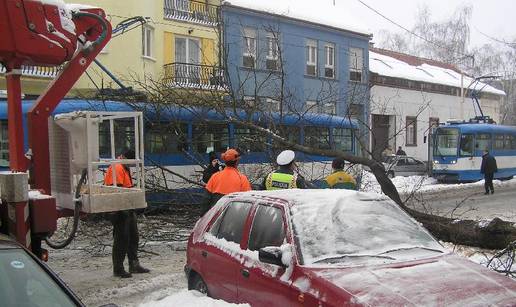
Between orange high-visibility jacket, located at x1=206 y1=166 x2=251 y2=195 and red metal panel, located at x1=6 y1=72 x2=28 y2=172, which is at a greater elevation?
red metal panel, located at x1=6 y1=72 x2=28 y2=172

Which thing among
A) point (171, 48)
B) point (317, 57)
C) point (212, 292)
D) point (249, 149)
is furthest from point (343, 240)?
point (317, 57)

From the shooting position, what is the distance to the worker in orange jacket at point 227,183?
7277 mm

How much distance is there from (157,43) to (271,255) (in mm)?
21771

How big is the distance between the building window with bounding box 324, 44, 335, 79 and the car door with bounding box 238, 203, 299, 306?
27.6 metres

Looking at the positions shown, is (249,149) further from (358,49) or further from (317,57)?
(358,49)

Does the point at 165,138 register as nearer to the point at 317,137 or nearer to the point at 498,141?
the point at 317,137

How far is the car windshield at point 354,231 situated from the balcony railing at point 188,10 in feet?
70.3

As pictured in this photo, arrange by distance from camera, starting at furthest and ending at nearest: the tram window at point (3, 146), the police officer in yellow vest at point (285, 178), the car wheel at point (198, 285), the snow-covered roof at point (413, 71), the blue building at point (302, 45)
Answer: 1. the snow-covered roof at point (413, 71)
2. the blue building at point (302, 45)
3. the tram window at point (3, 146)
4. the police officer in yellow vest at point (285, 178)
5. the car wheel at point (198, 285)

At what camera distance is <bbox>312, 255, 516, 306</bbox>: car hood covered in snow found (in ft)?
11.6

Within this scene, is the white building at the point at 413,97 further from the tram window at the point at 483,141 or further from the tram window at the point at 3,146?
the tram window at the point at 3,146

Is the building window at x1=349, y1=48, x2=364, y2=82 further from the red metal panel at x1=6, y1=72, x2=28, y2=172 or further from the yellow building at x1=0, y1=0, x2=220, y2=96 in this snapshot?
the red metal panel at x1=6, y1=72, x2=28, y2=172

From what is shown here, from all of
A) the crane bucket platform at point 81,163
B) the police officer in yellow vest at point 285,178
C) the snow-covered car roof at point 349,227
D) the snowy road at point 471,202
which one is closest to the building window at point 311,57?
the snowy road at point 471,202

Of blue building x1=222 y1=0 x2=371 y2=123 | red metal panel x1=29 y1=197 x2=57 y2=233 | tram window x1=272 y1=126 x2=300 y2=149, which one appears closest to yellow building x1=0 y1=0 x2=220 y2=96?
blue building x1=222 y1=0 x2=371 y2=123

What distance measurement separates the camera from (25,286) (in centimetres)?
307
